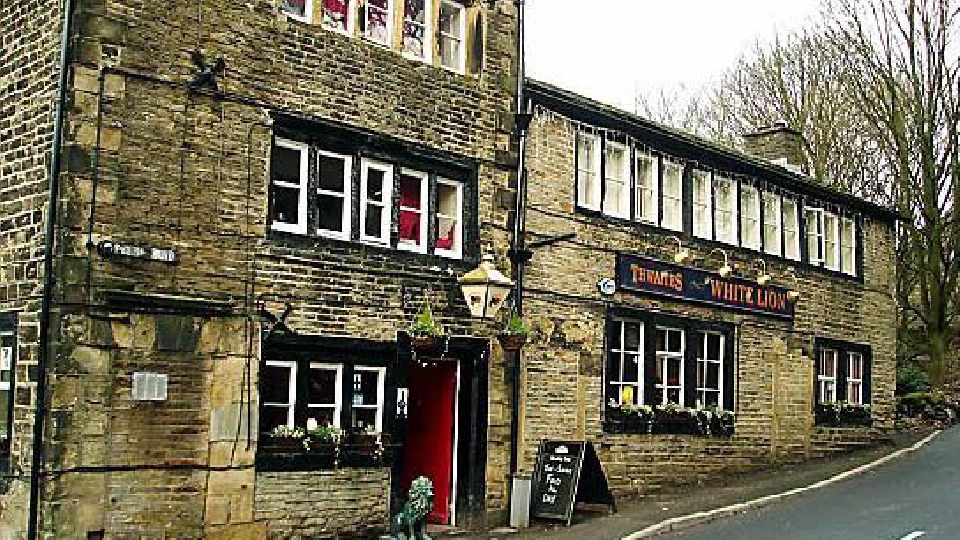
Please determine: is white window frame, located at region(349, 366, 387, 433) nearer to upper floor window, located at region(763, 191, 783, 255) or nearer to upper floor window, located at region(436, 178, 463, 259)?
upper floor window, located at region(436, 178, 463, 259)

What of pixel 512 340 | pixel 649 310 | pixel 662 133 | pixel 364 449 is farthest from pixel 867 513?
pixel 364 449

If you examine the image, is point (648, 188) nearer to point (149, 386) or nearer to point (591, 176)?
point (591, 176)

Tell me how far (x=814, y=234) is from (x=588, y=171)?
26.5 ft

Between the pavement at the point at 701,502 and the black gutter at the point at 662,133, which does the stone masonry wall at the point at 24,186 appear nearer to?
the pavement at the point at 701,502

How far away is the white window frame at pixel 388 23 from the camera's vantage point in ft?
50.7

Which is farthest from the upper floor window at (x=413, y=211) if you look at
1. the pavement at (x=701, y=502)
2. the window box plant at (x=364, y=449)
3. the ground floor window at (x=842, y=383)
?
the ground floor window at (x=842, y=383)

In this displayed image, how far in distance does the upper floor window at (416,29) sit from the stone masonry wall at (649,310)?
2.50m

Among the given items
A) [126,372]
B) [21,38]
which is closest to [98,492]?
[126,372]

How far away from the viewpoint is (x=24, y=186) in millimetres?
12914

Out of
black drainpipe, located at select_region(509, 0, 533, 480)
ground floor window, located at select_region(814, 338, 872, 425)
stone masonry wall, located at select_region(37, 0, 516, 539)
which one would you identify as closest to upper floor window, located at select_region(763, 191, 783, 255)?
ground floor window, located at select_region(814, 338, 872, 425)

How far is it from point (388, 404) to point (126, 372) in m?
3.85

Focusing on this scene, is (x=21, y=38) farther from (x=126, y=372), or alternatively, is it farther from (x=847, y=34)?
(x=847, y=34)

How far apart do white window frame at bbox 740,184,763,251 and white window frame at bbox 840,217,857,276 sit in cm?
356

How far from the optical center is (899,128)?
35.2 metres
